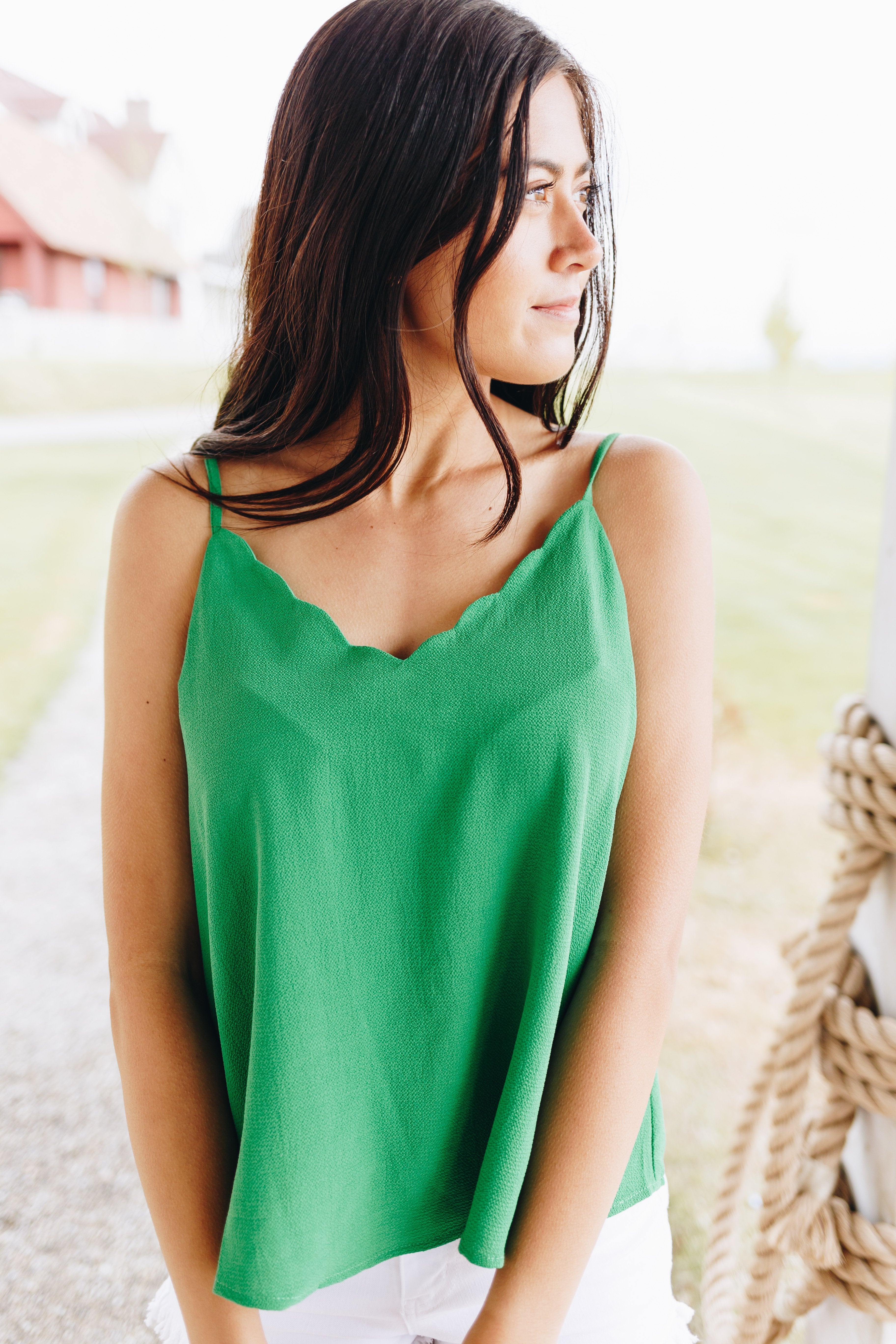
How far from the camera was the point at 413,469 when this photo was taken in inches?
28.6

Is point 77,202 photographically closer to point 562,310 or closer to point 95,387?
→ point 95,387

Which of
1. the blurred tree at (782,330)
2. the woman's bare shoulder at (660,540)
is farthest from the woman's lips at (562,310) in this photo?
the blurred tree at (782,330)

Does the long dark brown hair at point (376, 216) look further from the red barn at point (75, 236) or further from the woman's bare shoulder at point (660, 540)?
the red barn at point (75, 236)

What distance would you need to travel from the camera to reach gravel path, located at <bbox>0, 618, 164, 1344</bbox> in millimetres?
961

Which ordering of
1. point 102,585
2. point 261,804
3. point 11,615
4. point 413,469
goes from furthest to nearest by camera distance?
1. point 102,585
2. point 11,615
3. point 413,469
4. point 261,804

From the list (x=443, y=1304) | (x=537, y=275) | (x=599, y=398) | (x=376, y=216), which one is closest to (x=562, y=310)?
(x=537, y=275)

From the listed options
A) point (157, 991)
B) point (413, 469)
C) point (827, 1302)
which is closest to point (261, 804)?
point (157, 991)

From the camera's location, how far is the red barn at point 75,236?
195 cm

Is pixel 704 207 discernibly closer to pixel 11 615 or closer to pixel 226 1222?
pixel 226 1222

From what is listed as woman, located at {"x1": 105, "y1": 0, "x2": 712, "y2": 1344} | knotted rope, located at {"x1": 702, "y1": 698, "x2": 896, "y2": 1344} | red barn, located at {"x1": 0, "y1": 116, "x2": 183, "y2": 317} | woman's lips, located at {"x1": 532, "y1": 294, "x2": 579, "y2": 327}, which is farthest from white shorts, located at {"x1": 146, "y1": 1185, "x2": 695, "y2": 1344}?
red barn, located at {"x1": 0, "y1": 116, "x2": 183, "y2": 317}

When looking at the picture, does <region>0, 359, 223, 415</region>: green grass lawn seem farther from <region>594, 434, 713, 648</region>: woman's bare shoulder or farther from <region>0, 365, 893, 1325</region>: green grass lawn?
<region>594, 434, 713, 648</region>: woman's bare shoulder

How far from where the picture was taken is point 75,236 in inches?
82.1

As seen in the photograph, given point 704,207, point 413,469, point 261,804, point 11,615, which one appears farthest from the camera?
point 11,615

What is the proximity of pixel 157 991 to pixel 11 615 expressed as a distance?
2008 millimetres
